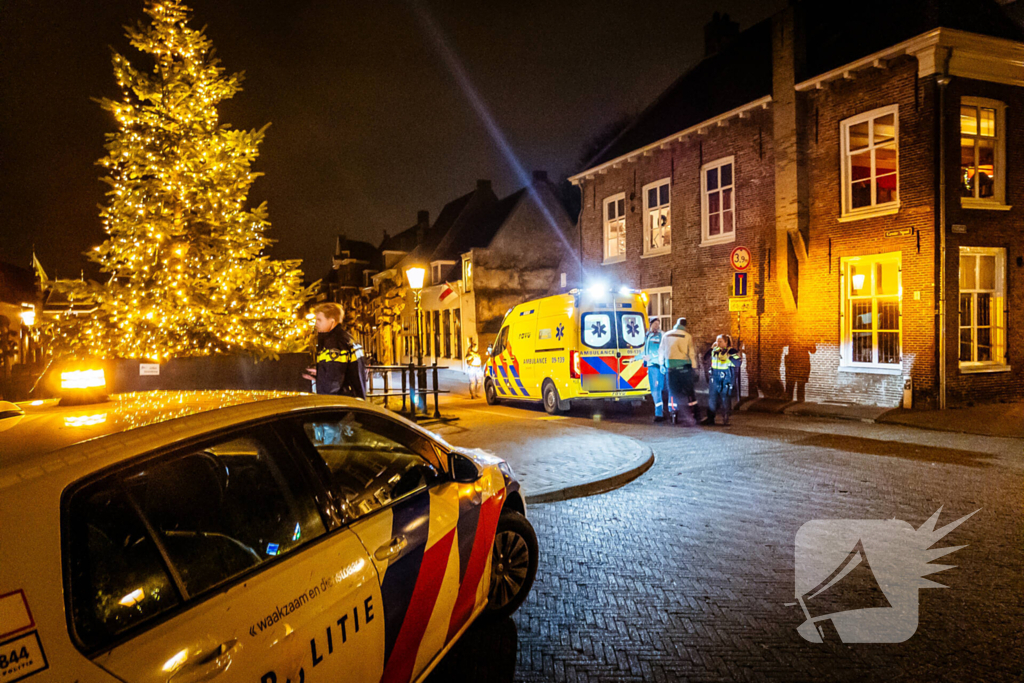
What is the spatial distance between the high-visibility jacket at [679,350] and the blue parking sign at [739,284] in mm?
2512

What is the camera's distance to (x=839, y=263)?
14.0 m

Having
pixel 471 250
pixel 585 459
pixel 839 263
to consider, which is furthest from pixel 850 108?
pixel 471 250

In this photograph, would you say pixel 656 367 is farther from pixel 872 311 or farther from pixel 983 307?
pixel 983 307

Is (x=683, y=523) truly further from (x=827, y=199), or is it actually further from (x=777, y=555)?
(x=827, y=199)

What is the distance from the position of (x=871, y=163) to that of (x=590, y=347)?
24.6ft

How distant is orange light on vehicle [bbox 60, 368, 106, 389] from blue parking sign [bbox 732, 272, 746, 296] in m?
12.1

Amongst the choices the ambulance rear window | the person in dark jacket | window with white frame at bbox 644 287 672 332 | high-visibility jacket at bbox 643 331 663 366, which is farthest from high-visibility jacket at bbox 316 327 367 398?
window with white frame at bbox 644 287 672 332

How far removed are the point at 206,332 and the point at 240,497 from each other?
10541 millimetres

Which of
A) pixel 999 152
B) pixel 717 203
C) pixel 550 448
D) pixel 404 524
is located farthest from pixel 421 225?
pixel 404 524

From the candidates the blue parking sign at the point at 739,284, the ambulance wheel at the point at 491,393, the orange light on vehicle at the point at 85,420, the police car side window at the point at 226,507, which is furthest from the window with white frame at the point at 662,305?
the orange light on vehicle at the point at 85,420

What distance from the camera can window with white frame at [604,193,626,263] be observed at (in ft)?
68.8

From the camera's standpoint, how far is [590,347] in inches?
496

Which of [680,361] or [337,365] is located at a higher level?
[337,365]

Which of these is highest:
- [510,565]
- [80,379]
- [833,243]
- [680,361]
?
[833,243]
